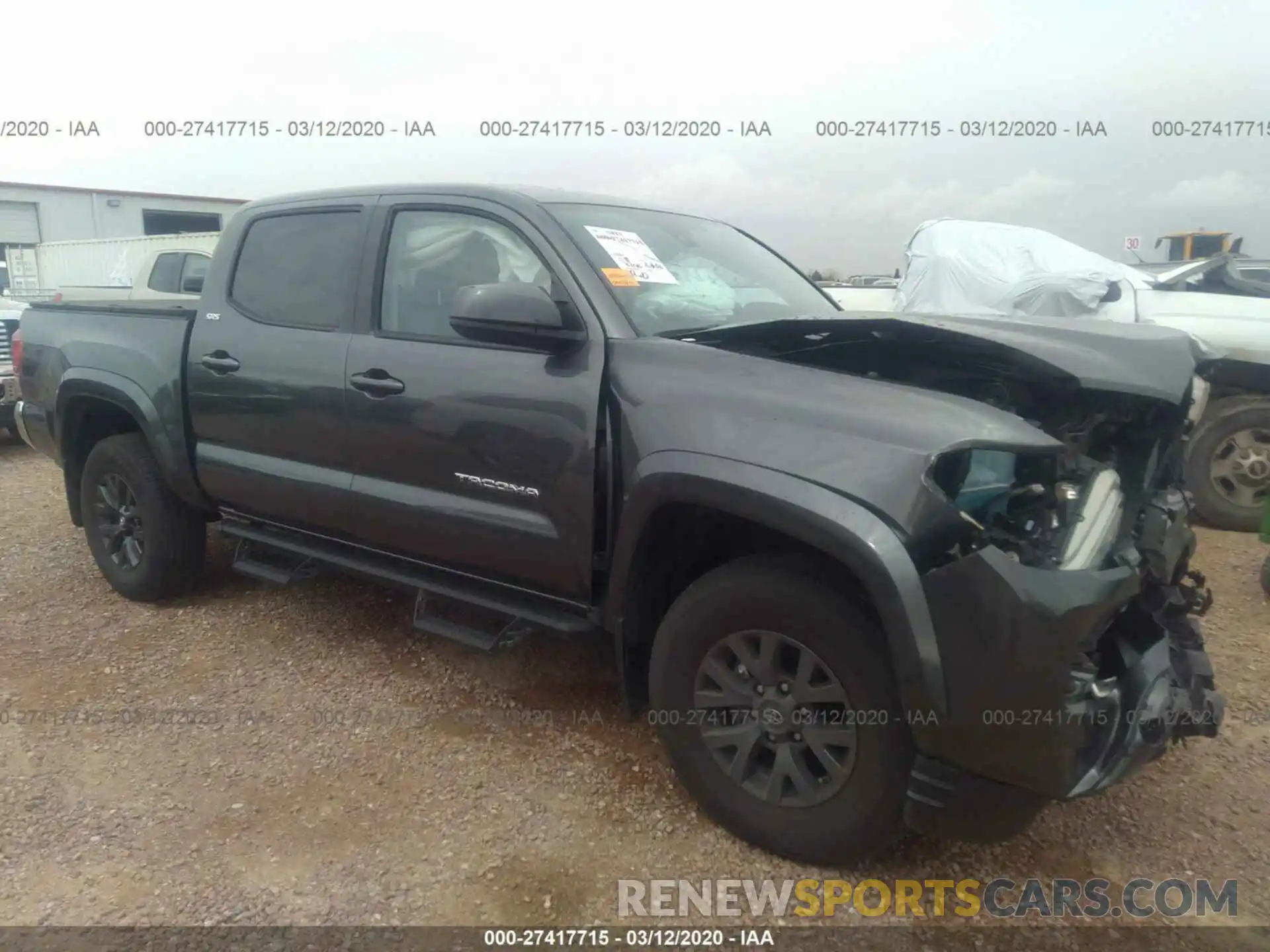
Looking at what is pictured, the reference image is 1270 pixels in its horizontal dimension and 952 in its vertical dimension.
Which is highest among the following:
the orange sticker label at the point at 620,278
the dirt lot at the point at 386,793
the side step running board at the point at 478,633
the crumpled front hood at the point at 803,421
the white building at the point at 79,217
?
the white building at the point at 79,217

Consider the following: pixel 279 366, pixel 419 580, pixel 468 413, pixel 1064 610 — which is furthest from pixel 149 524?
pixel 1064 610

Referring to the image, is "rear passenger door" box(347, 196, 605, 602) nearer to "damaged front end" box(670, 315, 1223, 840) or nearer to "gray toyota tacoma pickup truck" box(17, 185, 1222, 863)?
"gray toyota tacoma pickup truck" box(17, 185, 1222, 863)

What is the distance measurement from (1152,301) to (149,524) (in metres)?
6.28

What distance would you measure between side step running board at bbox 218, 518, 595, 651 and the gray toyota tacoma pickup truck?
0.05 feet

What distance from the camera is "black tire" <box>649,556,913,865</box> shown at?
7.40 ft

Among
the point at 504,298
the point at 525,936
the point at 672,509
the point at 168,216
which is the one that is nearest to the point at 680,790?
the point at 525,936

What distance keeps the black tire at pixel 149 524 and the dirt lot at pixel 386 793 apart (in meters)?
0.26

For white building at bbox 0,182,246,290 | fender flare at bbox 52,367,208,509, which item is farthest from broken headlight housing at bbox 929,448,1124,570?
white building at bbox 0,182,246,290

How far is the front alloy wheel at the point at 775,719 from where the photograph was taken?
2.35 meters

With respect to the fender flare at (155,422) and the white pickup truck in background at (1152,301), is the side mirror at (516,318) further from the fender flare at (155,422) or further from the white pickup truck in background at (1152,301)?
the fender flare at (155,422)

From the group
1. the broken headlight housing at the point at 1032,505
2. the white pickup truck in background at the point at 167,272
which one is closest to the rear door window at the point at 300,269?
the broken headlight housing at the point at 1032,505

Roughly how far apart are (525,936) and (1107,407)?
80.7 inches

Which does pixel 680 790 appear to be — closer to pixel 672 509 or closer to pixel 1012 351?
pixel 672 509

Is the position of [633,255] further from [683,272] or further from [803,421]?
[803,421]
